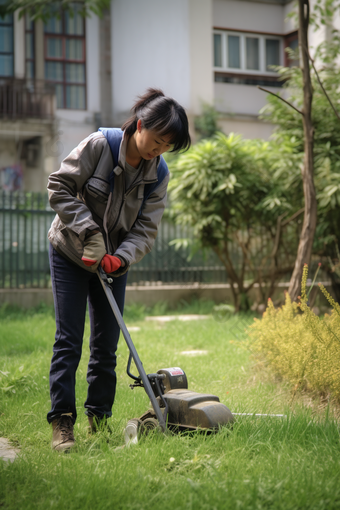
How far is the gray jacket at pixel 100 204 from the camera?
2848 mm

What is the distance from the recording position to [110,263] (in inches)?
111

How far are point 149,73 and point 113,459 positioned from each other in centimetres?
1493

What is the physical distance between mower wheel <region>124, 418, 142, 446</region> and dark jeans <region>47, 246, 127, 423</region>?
333 millimetres

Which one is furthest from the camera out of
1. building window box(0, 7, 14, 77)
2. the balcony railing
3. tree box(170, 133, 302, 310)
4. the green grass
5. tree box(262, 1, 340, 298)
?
building window box(0, 7, 14, 77)

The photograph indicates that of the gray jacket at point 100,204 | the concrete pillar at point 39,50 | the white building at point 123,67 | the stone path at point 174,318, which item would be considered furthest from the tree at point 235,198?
the concrete pillar at point 39,50

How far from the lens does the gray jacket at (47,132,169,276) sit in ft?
9.34

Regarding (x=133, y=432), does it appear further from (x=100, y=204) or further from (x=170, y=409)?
(x=100, y=204)

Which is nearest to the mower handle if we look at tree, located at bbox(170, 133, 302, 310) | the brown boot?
the brown boot

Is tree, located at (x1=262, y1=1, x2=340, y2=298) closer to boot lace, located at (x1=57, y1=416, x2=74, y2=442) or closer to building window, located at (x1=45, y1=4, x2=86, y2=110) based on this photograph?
boot lace, located at (x1=57, y1=416, x2=74, y2=442)

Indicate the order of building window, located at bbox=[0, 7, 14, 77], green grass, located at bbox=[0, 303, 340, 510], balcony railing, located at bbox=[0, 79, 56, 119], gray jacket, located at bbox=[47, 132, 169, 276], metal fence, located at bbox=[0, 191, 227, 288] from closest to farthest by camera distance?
1. green grass, located at bbox=[0, 303, 340, 510]
2. gray jacket, located at bbox=[47, 132, 169, 276]
3. metal fence, located at bbox=[0, 191, 227, 288]
4. balcony railing, located at bbox=[0, 79, 56, 119]
5. building window, located at bbox=[0, 7, 14, 77]

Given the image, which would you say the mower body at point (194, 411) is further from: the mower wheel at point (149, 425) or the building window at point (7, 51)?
the building window at point (7, 51)

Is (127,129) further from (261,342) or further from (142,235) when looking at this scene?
(261,342)

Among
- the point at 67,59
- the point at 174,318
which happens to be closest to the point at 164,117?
the point at 174,318

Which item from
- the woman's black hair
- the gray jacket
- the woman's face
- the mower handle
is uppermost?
the woman's black hair
